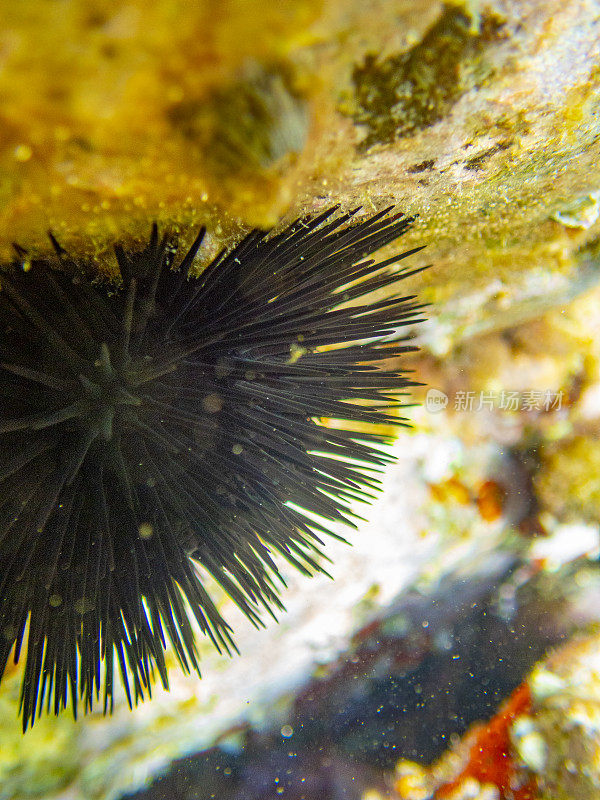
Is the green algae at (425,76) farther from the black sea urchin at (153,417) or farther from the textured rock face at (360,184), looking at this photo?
the black sea urchin at (153,417)

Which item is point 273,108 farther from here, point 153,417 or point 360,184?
point 153,417

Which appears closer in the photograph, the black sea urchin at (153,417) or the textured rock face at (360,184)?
the textured rock face at (360,184)

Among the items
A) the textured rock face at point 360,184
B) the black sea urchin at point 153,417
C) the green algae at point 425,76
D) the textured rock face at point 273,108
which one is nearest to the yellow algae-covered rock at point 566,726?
the textured rock face at point 360,184

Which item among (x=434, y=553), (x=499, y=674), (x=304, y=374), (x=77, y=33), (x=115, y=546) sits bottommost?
(x=499, y=674)

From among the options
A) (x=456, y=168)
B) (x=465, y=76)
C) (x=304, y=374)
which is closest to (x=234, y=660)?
(x=304, y=374)

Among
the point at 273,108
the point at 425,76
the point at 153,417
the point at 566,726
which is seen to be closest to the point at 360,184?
the point at 425,76

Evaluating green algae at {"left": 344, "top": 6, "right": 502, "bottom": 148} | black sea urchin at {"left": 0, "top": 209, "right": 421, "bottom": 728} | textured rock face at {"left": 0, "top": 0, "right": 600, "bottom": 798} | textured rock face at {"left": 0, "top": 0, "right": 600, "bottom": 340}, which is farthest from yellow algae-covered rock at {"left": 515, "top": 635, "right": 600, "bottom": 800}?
green algae at {"left": 344, "top": 6, "right": 502, "bottom": 148}

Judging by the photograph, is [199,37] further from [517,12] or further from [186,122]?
[517,12]

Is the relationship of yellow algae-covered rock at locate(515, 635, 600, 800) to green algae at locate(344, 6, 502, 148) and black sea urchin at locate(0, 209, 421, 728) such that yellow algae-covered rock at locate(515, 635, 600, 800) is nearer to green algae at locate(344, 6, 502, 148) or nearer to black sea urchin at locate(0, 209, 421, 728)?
black sea urchin at locate(0, 209, 421, 728)
